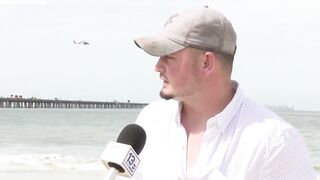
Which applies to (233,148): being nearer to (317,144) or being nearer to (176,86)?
(176,86)

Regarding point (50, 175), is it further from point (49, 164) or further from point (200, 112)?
point (200, 112)

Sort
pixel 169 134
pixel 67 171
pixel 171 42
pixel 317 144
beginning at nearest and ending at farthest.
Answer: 1. pixel 171 42
2. pixel 169 134
3. pixel 67 171
4. pixel 317 144

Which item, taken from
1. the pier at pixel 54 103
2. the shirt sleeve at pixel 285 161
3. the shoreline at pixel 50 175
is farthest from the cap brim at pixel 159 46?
the pier at pixel 54 103

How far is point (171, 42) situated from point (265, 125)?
45 centimetres

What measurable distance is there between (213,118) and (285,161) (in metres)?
0.31

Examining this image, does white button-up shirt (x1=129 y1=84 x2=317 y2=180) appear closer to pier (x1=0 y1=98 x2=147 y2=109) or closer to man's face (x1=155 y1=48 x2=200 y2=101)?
man's face (x1=155 y1=48 x2=200 y2=101)

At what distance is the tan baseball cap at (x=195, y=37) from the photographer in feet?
9.02

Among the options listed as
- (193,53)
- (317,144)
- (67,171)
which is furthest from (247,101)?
(317,144)

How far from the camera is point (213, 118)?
9.23 feet

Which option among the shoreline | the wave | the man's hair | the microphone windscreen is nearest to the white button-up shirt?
the man's hair

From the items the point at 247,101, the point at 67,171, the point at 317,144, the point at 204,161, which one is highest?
the point at 247,101

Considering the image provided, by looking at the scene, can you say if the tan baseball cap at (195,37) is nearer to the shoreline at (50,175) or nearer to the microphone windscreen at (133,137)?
the microphone windscreen at (133,137)

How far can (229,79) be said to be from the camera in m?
2.87

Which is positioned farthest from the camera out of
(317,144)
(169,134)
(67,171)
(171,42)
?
(317,144)
